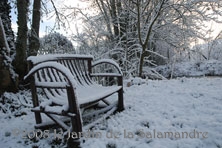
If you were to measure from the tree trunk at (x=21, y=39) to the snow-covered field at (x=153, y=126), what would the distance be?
0.85 metres

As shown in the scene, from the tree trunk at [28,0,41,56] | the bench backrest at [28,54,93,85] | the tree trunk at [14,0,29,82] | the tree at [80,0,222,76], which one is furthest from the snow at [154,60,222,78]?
the tree trunk at [14,0,29,82]

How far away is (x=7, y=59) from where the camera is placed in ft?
10.4

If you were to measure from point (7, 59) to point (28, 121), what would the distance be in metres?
1.37

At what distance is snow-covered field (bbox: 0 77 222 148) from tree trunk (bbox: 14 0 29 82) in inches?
33.5

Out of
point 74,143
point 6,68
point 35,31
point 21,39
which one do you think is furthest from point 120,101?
point 35,31

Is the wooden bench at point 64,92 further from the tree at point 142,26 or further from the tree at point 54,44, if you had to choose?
the tree at point 142,26

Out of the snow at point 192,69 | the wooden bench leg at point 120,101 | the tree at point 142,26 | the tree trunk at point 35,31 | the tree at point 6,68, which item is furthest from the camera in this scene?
the snow at point 192,69

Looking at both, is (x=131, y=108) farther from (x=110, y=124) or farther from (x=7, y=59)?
(x=7, y=59)

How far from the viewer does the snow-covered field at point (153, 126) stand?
5.51 ft

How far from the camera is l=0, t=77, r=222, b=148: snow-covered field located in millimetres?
1679

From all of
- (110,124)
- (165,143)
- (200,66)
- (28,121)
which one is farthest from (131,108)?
(200,66)

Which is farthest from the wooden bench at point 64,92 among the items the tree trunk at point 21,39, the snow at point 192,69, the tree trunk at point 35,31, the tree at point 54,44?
the snow at point 192,69

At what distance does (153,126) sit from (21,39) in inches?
121

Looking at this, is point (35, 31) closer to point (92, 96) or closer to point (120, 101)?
point (120, 101)
